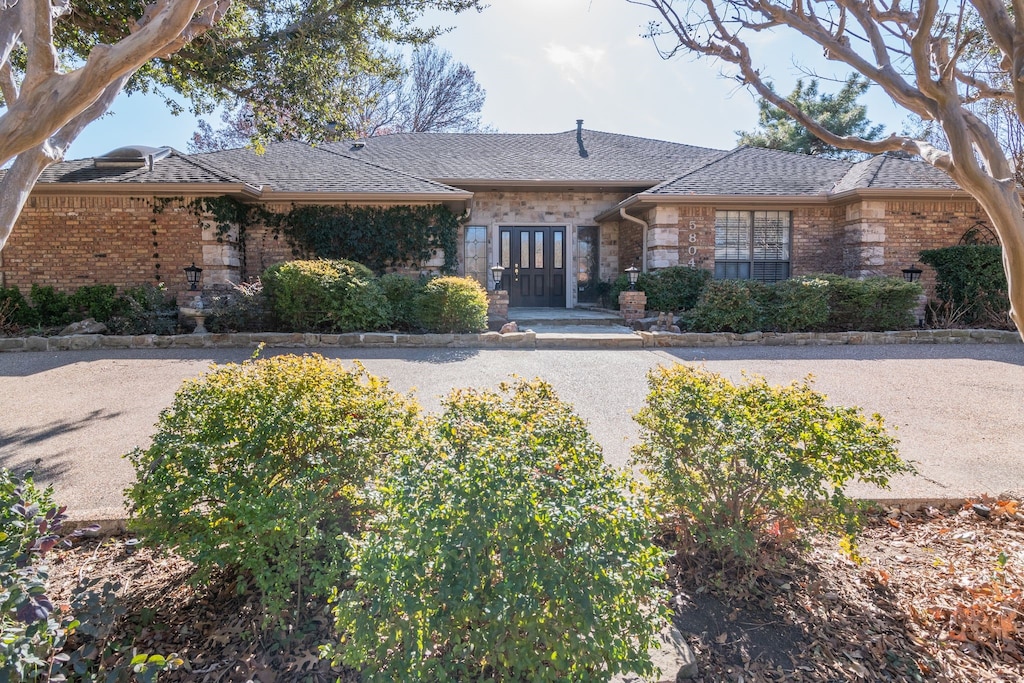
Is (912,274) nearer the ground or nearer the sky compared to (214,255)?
nearer the ground

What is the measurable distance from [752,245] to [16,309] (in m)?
16.2

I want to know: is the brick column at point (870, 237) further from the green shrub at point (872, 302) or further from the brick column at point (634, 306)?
the brick column at point (634, 306)

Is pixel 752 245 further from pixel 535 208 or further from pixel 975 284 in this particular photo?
pixel 535 208

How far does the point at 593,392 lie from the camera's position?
696 cm

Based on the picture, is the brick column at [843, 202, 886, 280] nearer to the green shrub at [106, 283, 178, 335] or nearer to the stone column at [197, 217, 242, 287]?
the stone column at [197, 217, 242, 287]

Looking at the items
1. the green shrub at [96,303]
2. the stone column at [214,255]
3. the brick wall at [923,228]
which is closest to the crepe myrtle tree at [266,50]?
the stone column at [214,255]

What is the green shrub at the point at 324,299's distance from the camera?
34.2 feet

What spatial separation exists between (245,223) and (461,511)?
13.5 metres

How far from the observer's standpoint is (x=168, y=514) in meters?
2.37

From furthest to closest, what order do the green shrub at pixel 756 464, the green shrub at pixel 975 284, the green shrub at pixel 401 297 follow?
the green shrub at pixel 975 284
the green shrub at pixel 401 297
the green shrub at pixel 756 464

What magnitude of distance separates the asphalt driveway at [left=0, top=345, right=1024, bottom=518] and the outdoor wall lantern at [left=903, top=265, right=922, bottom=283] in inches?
98.5

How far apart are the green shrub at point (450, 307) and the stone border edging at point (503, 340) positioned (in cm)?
46

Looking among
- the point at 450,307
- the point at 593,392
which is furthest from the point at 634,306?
the point at 593,392

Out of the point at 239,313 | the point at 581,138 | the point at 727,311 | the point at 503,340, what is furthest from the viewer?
the point at 581,138
